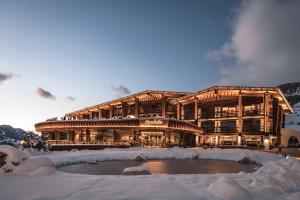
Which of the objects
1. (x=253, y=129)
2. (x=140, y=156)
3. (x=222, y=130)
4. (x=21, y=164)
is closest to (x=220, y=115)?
(x=222, y=130)

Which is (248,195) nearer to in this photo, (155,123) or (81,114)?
(155,123)

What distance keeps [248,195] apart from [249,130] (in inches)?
1888

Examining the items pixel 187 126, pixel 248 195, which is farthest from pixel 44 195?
pixel 187 126

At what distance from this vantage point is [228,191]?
26.7 ft

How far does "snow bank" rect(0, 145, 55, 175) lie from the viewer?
12648mm

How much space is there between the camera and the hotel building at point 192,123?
48.9 m

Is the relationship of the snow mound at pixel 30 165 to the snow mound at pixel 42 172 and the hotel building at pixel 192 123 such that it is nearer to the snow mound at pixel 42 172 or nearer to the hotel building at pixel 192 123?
the snow mound at pixel 42 172

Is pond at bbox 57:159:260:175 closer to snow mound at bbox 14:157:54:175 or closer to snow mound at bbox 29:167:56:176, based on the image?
snow mound at bbox 14:157:54:175

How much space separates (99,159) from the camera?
2689 centimetres

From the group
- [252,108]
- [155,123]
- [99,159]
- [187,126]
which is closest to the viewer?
[99,159]

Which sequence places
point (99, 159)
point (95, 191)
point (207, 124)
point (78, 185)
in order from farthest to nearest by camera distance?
point (207, 124), point (99, 159), point (78, 185), point (95, 191)

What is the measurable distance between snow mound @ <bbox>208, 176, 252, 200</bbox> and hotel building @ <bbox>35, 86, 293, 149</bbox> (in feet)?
126

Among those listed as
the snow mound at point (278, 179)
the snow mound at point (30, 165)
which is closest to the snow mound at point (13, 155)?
the snow mound at point (30, 165)

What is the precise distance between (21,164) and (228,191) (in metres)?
9.50
